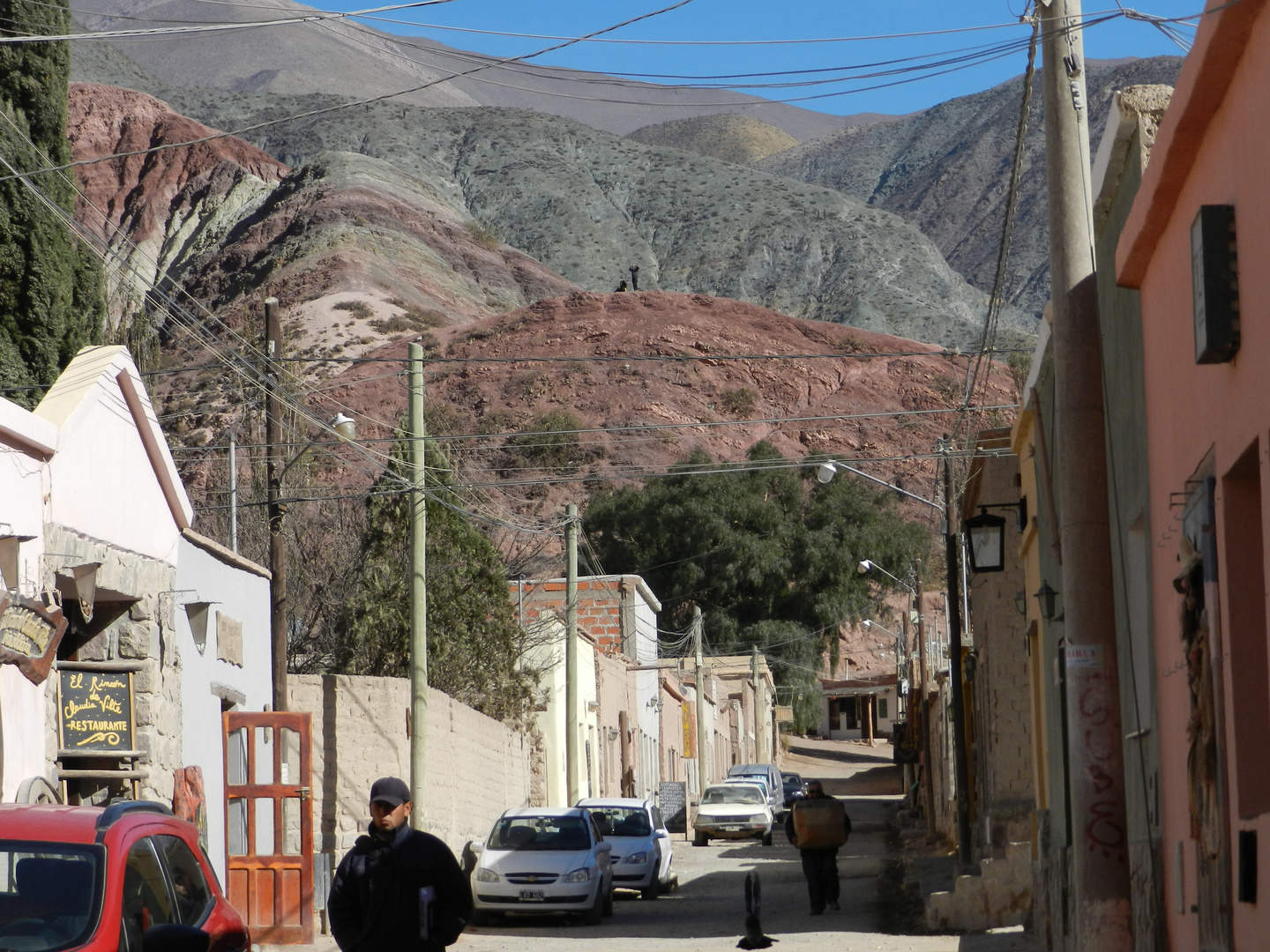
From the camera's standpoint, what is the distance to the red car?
634 centimetres

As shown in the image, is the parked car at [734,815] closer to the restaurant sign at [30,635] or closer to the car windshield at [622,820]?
the car windshield at [622,820]

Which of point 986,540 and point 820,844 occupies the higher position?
point 986,540

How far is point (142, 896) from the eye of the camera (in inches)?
269

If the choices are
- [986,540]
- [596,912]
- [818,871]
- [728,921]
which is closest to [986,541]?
[986,540]

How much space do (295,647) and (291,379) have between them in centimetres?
549

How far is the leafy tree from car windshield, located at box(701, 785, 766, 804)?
110 ft

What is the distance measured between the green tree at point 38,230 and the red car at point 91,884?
13.4 metres

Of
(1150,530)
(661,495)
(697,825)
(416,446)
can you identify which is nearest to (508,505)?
(661,495)

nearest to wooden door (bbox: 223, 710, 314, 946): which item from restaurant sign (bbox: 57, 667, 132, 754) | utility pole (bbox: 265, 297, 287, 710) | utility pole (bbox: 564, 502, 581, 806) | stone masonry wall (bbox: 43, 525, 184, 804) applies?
stone masonry wall (bbox: 43, 525, 184, 804)

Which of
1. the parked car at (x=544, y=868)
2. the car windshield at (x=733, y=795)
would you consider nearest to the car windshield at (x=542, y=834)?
the parked car at (x=544, y=868)

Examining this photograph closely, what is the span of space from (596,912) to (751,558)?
53854mm

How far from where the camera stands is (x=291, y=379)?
30.3 m

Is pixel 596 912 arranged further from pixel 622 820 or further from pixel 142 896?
pixel 142 896

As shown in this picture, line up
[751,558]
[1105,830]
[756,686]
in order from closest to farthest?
[1105,830]
[756,686]
[751,558]
